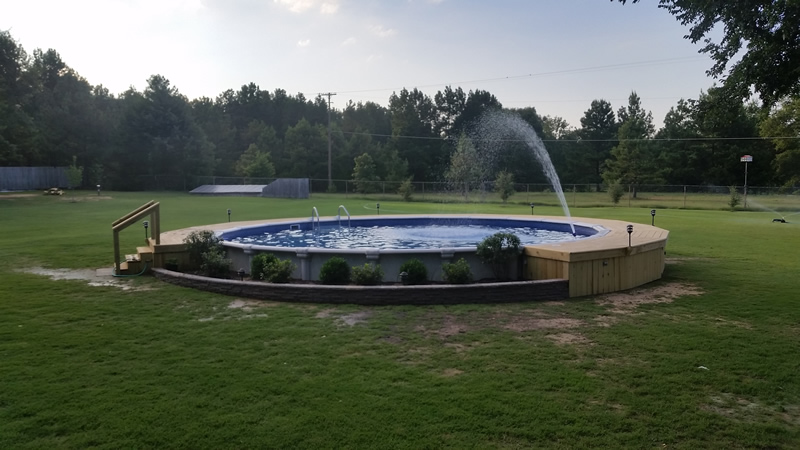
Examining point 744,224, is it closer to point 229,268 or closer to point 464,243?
point 464,243

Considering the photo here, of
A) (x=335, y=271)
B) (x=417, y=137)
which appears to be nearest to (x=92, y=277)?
(x=335, y=271)

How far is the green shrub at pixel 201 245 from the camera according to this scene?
9.02 meters

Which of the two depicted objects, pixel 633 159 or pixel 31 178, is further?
pixel 633 159

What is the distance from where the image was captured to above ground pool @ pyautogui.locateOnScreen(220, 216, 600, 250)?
40.0 feet

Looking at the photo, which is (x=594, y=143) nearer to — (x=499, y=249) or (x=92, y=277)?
(x=499, y=249)

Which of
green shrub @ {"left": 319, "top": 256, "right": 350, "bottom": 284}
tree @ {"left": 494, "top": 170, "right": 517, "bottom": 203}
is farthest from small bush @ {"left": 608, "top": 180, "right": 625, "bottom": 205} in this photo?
green shrub @ {"left": 319, "top": 256, "right": 350, "bottom": 284}

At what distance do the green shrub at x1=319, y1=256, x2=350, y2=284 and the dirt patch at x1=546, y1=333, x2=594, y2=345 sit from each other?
3210 mm

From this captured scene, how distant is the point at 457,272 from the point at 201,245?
176 inches

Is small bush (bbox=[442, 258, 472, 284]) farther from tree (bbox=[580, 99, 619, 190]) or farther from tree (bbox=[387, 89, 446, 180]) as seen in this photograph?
tree (bbox=[580, 99, 619, 190])

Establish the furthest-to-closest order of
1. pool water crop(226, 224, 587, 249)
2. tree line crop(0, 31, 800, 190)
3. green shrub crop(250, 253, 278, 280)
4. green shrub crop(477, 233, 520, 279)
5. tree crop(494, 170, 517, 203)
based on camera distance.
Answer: tree line crop(0, 31, 800, 190) → tree crop(494, 170, 517, 203) → pool water crop(226, 224, 587, 249) → green shrub crop(250, 253, 278, 280) → green shrub crop(477, 233, 520, 279)

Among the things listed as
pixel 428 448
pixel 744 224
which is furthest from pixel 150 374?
pixel 744 224

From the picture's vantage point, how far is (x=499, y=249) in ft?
26.4

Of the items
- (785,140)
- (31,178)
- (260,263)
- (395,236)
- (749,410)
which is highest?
(785,140)

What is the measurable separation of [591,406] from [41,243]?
544 inches
